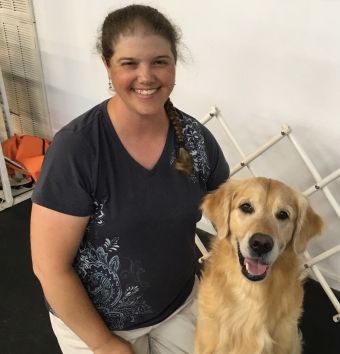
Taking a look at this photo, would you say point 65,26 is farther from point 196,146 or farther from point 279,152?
point 196,146

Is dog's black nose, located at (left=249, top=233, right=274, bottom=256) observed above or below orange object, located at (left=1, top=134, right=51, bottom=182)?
above

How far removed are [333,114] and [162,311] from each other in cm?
105

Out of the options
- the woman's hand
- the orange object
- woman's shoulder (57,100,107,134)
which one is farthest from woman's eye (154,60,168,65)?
the orange object

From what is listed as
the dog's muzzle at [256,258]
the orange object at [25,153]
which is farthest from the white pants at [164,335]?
the orange object at [25,153]

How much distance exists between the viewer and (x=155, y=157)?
114 centimetres

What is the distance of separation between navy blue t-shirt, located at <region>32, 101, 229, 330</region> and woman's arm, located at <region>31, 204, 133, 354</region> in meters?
0.04

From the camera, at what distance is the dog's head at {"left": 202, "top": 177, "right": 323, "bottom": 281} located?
3.73ft

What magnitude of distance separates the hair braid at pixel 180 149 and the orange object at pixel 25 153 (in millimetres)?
1791

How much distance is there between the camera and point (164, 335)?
1.33 m

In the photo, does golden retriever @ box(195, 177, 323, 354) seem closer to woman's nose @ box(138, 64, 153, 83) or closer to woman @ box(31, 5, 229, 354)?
woman @ box(31, 5, 229, 354)

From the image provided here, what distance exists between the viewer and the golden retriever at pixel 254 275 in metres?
1.19

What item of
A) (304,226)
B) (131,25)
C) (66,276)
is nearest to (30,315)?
(66,276)

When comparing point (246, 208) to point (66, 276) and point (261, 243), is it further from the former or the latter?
point (66, 276)

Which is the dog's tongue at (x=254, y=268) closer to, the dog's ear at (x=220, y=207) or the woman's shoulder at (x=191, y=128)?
the dog's ear at (x=220, y=207)
